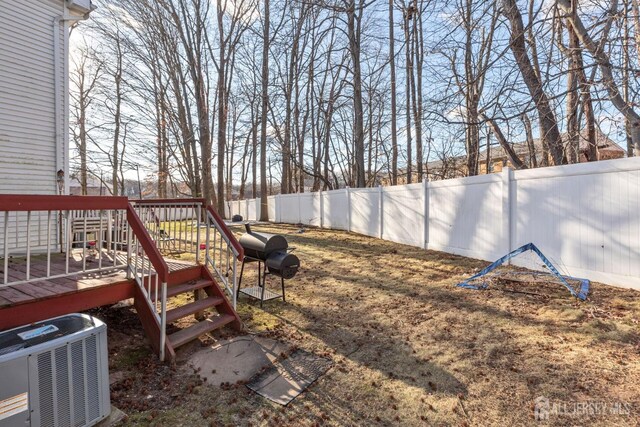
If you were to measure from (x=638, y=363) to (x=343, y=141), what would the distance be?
22618 millimetres

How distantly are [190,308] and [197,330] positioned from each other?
254 mm

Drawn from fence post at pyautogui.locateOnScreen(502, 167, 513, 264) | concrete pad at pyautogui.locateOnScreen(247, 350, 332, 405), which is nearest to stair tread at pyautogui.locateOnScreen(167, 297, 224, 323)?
concrete pad at pyautogui.locateOnScreen(247, 350, 332, 405)

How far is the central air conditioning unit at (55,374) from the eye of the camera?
187 centimetres

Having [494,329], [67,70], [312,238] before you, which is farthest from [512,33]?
[67,70]

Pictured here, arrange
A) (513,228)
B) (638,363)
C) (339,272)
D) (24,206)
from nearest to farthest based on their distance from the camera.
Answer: (24,206)
(638,363)
(513,228)
(339,272)

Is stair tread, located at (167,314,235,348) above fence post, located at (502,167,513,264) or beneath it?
beneath

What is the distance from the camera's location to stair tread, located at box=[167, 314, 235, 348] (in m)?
3.31

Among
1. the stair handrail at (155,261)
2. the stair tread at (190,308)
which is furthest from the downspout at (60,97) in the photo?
the stair tread at (190,308)

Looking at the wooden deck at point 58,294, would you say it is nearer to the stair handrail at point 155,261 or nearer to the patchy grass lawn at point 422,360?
the stair handrail at point 155,261

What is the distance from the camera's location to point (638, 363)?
112 inches

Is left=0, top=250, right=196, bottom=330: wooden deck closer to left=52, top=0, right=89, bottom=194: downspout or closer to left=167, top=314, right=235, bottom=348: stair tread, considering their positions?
left=167, top=314, right=235, bottom=348: stair tread

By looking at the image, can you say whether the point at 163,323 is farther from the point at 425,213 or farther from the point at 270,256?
the point at 425,213

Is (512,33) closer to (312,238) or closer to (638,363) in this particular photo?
(638,363)

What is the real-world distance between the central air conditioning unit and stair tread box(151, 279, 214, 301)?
4.17 feet
